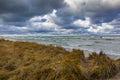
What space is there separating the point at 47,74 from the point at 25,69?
732 millimetres

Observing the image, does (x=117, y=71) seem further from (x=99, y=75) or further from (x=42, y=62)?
(x=42, y=62)

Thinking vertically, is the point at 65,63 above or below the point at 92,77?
above

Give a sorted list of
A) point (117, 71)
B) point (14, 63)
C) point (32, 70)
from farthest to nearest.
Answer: point (14, 63) < point (117, 71) < point (32, 70)

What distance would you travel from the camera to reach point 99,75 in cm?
557

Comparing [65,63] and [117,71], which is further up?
[65,63]

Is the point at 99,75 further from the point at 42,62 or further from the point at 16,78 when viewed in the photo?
the point at 16,78

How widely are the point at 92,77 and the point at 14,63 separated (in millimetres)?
2777

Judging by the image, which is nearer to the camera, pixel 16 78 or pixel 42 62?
pixel 16 78

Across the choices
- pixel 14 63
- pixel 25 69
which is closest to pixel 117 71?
pixel 25 69

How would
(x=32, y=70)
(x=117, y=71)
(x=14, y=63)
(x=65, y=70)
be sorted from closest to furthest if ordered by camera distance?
(x=65, y=70)
(x=32, y=70)
(x=117, y=71)
(x=14, y=63)

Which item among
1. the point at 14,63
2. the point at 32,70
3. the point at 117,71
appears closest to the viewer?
the point at 32,70

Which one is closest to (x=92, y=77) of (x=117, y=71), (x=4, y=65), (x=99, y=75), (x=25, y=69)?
(x=99, y=75)

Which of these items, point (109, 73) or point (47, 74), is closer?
point (47, 74)

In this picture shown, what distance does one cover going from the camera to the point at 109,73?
19.3 feet
